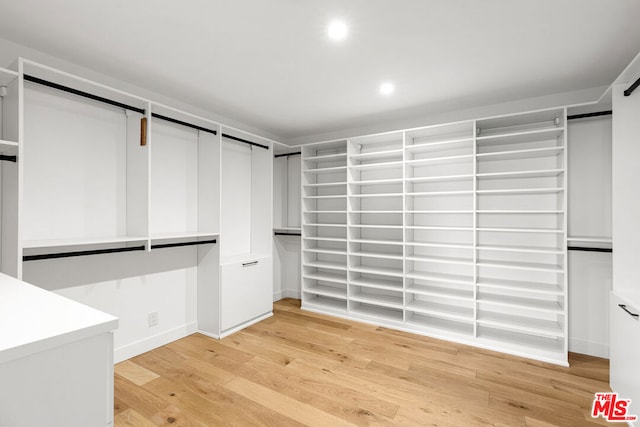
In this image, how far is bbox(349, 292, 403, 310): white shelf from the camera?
3577 millimetres

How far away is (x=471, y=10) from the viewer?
1765mm

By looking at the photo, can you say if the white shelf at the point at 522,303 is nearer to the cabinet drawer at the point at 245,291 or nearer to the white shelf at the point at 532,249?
the white shelf at the point at 532,249

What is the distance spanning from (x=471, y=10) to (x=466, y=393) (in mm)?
2528

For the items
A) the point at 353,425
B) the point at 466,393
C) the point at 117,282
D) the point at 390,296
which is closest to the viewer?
the point at 353,425

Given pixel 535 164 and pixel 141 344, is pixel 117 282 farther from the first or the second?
pixel 535 164

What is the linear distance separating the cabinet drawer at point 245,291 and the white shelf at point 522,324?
2386mm

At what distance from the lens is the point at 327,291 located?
4.14 metres

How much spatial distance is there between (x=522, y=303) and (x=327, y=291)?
219cm

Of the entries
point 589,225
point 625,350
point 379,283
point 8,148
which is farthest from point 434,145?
point 8,148

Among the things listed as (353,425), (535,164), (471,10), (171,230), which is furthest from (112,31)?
(535,164)

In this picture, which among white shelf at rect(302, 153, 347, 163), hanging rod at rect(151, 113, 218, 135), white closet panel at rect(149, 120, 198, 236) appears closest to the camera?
hanging rod at rect(151, 113, 218, 135)

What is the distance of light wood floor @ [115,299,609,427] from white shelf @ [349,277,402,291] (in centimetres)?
54

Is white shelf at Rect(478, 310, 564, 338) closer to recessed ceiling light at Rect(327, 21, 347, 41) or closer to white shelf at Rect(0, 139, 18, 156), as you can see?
recessed ceiling light at Rect(327, 21, 347, 41)

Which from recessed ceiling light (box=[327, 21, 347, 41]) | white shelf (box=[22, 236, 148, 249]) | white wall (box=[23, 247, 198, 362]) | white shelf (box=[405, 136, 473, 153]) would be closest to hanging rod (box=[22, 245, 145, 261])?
white shelf (box=[22, 236, 148, 249])
